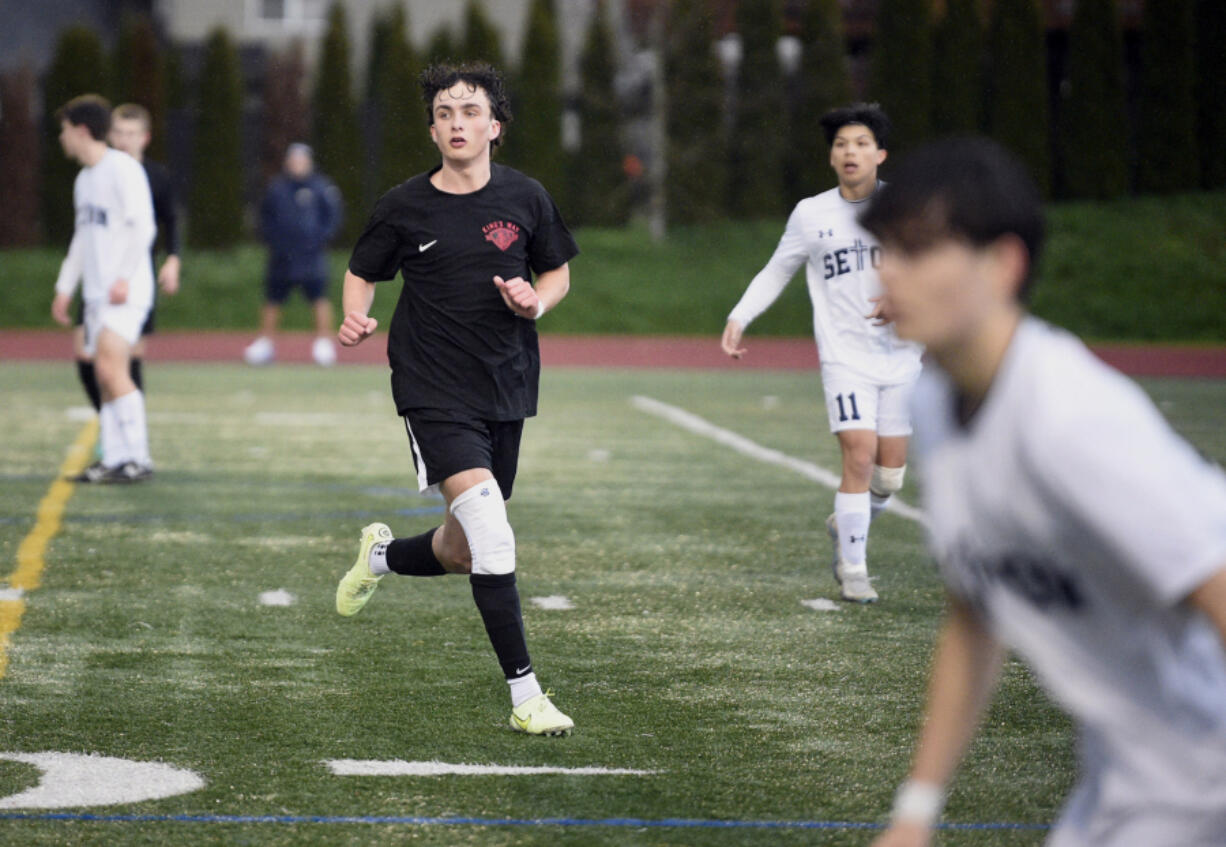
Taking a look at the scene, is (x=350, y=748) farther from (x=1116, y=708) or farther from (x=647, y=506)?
(x=647, y=506)

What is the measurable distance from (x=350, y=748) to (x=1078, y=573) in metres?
3.03

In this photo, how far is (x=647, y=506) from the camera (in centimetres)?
1035

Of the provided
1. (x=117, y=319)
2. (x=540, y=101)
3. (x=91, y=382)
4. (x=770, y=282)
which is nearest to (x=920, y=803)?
(x=770, y=282)

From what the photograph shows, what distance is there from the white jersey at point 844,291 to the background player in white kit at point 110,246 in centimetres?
465

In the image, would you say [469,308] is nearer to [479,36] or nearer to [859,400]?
[859,400]

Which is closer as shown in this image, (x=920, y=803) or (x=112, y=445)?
(x=920, y=803)

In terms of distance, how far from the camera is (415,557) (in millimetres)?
6129

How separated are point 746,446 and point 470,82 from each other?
8191 millimetres

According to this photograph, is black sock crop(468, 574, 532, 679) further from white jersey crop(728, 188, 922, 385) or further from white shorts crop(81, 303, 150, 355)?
white shorts crop(81, 303, 150, 355)

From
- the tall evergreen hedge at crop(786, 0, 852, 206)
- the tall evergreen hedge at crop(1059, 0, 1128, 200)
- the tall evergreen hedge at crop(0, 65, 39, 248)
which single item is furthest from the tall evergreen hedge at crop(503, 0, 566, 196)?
the tall evergreen hedge at crop(1059, 0, 1128, 200)

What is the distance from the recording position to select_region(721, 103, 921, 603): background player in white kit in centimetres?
739

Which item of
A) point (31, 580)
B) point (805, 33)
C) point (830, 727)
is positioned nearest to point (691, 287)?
point (805, 33)

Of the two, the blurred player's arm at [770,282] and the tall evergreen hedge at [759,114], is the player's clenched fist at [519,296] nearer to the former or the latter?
the blurred player's arm at [770,282]

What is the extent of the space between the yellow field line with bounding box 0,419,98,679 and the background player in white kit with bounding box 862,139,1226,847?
4298 millimetres
